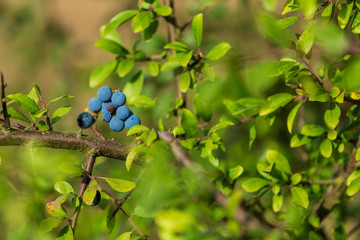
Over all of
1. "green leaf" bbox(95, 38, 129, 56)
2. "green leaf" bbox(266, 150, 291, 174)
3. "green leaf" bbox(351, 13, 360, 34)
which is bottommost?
"green leaf" bbox(266, 150, 291, 174)

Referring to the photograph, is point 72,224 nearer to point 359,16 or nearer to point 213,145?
point 213,145

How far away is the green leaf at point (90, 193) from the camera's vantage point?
72 cm

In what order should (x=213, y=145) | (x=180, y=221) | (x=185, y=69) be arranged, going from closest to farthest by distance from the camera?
(x=180, y=221)
(x=213, y=145)
(x=185, y=69)

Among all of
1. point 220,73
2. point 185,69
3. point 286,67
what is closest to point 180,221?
point 286,67

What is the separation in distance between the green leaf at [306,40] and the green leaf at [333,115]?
0.14 metres

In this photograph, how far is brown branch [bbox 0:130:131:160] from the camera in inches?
30.1

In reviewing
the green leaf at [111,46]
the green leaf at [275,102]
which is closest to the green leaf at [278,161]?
the green leaf at [275,102]

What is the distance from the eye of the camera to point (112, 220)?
0.92 metres

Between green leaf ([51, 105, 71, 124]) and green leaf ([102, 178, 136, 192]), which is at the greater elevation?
green leaf ([51, 105, 71, 124])

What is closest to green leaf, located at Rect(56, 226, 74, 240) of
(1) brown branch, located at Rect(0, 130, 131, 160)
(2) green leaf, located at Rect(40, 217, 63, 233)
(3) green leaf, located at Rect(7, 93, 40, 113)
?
(2) green leaf, located at Rect(40, 217, 63, 233)

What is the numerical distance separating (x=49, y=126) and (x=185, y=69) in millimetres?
359

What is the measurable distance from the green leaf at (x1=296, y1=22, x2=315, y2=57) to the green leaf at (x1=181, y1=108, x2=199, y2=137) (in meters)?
0.27

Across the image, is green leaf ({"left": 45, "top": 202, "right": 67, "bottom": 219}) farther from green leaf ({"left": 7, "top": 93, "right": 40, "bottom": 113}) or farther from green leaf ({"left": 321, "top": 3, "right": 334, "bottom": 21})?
green leaf ({"left": 321, "top": 3, "right": 334, "bottom": 21})

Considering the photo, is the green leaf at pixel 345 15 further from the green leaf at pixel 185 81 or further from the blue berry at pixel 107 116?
the blue berry at pixel 107 116
